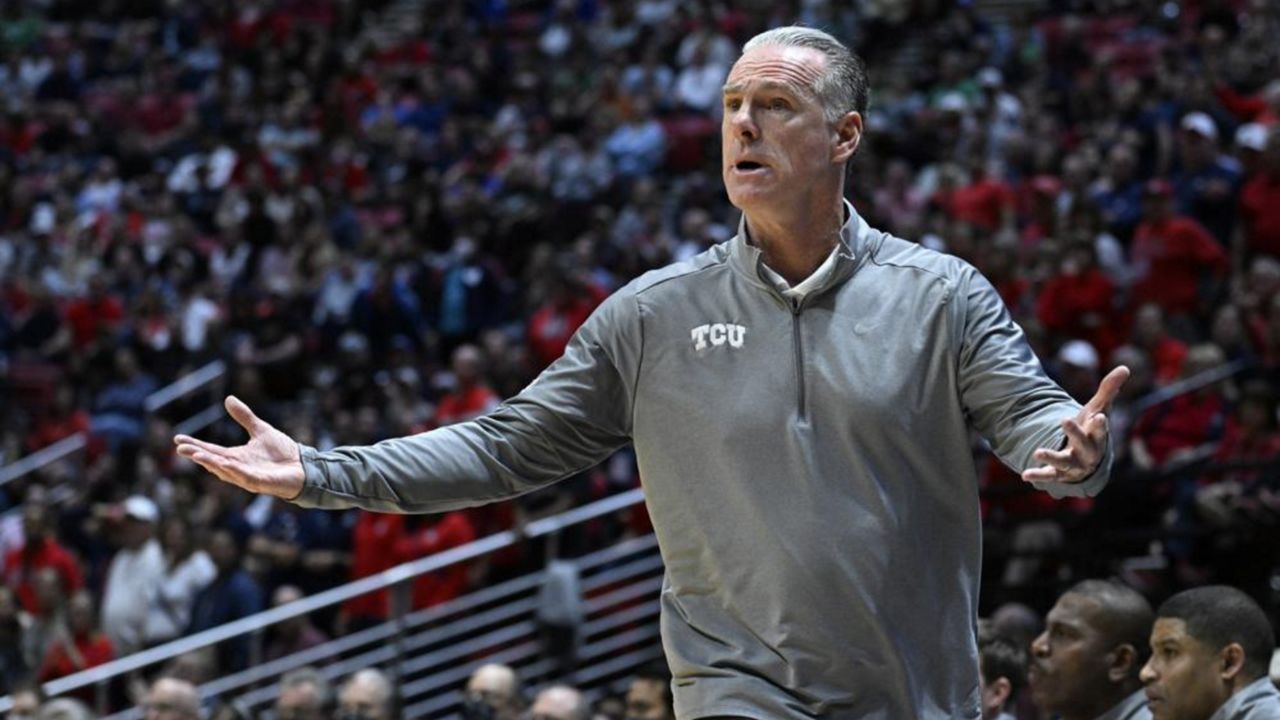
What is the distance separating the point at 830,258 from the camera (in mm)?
3279

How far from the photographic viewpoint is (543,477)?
3.36m

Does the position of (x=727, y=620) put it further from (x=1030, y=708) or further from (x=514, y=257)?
(x=514, y=257)

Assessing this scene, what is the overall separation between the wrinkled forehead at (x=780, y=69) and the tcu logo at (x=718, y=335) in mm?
396

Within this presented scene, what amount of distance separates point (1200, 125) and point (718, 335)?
8.63m

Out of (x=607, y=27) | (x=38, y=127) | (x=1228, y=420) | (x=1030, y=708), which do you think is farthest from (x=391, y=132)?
(x=1030, y=708)

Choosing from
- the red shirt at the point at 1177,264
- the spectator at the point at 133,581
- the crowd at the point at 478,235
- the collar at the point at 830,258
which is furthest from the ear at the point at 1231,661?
the spectator at the point at 133,581

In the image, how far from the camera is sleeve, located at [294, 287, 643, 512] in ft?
10.4

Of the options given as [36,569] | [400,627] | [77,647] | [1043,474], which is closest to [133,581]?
[77,647]

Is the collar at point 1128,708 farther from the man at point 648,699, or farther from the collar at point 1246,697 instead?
the man at point 648,699

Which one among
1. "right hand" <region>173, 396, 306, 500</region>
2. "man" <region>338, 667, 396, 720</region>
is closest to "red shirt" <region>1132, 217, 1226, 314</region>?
"man" <region>338, 667, 396, 720</region>

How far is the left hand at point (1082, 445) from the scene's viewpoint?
9.22 feet

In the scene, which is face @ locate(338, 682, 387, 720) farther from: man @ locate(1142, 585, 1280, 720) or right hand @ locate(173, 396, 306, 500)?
right hand @ locate(173, 396, 306, 500)

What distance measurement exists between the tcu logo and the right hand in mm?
662

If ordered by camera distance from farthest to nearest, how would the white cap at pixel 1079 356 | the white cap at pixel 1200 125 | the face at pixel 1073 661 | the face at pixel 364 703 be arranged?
the white cap at pixel 1200 125 → the white cap at pixel 1079 356 → the face at pixel 364 703 → the face at pixel 1073 661
